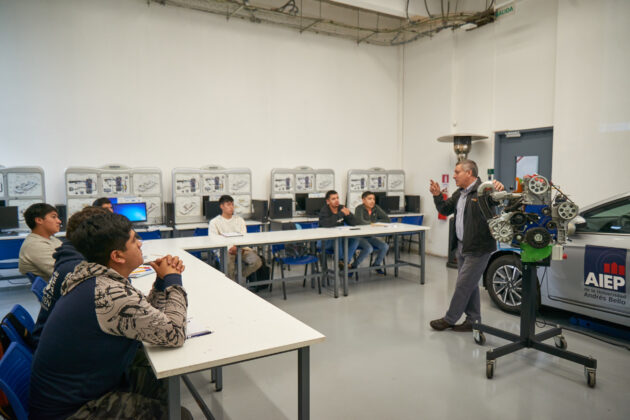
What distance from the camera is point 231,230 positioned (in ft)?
16.3

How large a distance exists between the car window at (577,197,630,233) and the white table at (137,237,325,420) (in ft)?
9.47

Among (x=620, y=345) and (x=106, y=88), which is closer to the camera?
(x=620, y=345)

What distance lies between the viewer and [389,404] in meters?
2.48

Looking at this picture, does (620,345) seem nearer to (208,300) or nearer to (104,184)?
(208,300)

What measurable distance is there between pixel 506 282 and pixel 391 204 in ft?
12.3

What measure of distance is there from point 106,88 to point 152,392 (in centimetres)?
532

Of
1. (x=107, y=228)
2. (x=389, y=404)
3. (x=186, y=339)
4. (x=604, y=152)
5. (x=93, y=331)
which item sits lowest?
(x=389, y=404)

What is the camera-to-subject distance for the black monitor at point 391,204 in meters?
7.60

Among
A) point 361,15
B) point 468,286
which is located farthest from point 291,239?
point 361,15

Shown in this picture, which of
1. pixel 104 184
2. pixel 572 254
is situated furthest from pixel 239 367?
pixel 104 184

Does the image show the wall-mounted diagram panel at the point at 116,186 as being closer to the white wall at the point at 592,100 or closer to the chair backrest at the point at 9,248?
the chair backrest at the point at 9,248

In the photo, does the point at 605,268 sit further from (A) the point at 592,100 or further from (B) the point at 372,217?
(B) the point at 372,217

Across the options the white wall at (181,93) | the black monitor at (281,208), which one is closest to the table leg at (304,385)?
the black monitor at (281,208)

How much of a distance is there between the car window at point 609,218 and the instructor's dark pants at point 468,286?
0.94m
